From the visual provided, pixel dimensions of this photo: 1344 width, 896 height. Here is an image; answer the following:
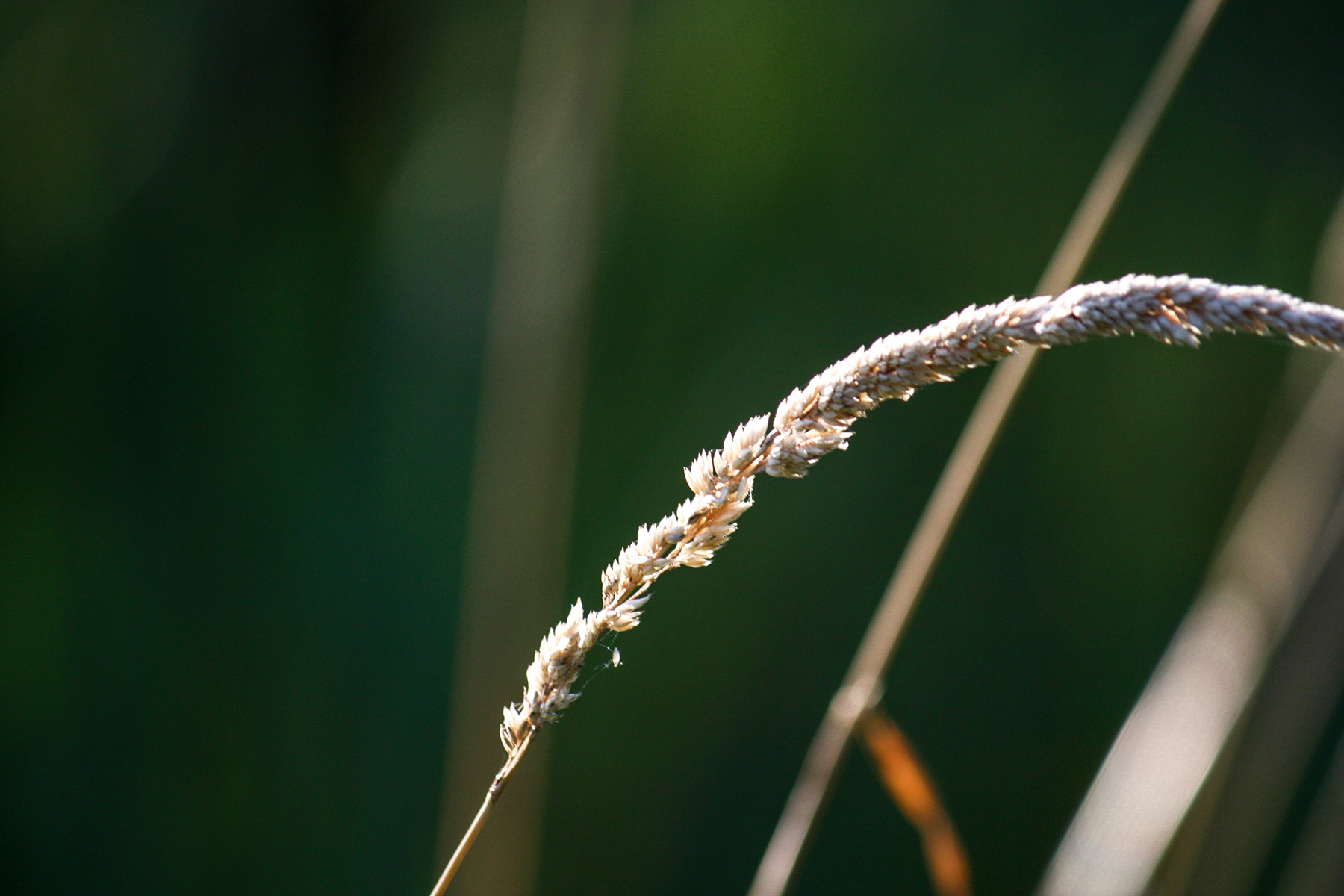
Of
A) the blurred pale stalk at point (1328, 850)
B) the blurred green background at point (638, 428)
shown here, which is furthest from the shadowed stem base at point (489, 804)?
the blurred green background at point (638, 428)

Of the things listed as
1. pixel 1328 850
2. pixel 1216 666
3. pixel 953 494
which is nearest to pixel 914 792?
pixel 953 494

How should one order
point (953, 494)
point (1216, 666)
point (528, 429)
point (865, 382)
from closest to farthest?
point (865, 382)
point (953, 494)
point (1216, 666)
point (528, 429)

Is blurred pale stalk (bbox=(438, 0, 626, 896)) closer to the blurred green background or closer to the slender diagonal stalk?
the slender diagonal stalk

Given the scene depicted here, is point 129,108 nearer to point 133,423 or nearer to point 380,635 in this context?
point 133,423

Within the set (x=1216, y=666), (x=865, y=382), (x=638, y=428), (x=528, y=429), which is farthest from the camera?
(x=638, y=428)

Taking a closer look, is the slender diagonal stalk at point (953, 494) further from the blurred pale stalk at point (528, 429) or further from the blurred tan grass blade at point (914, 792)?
the blurred pale stalk at point (528, 429)

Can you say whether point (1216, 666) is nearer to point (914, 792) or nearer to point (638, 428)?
point (914, 792)

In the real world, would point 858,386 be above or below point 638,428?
above

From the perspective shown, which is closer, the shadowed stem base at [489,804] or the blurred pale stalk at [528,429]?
the shadowed stem base at [489,804]
